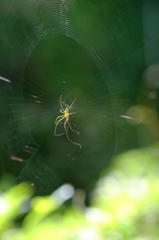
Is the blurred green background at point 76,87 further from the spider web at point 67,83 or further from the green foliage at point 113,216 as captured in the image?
the green foliage at point 113,216

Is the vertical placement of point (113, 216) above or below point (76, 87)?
below

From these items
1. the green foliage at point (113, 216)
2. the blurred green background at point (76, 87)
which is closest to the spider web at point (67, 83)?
the blurred green background at point (76, 87)

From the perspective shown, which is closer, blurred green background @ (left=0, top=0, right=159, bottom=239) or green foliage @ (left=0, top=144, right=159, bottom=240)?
green foliage @ (left=0, top=144, right=159, bottom=240)

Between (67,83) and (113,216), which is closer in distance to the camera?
(113,216)

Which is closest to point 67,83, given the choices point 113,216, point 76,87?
point 76,87

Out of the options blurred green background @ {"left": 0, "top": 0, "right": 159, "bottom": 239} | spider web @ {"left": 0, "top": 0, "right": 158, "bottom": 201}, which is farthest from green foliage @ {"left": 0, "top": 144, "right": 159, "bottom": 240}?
spider web @ {"left": 0, "top": 0, "right": 158, "bottom": 201}

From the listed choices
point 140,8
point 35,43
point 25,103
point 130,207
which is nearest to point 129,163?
point 130,207

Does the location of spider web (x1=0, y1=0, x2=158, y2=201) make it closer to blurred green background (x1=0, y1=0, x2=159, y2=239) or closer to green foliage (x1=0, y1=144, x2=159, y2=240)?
blurred green background (x1=0, y1=0, x2=159, y2=239)

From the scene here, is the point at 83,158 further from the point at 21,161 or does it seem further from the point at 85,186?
the point at 21,161

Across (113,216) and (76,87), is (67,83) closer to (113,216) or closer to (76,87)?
(76,87)
